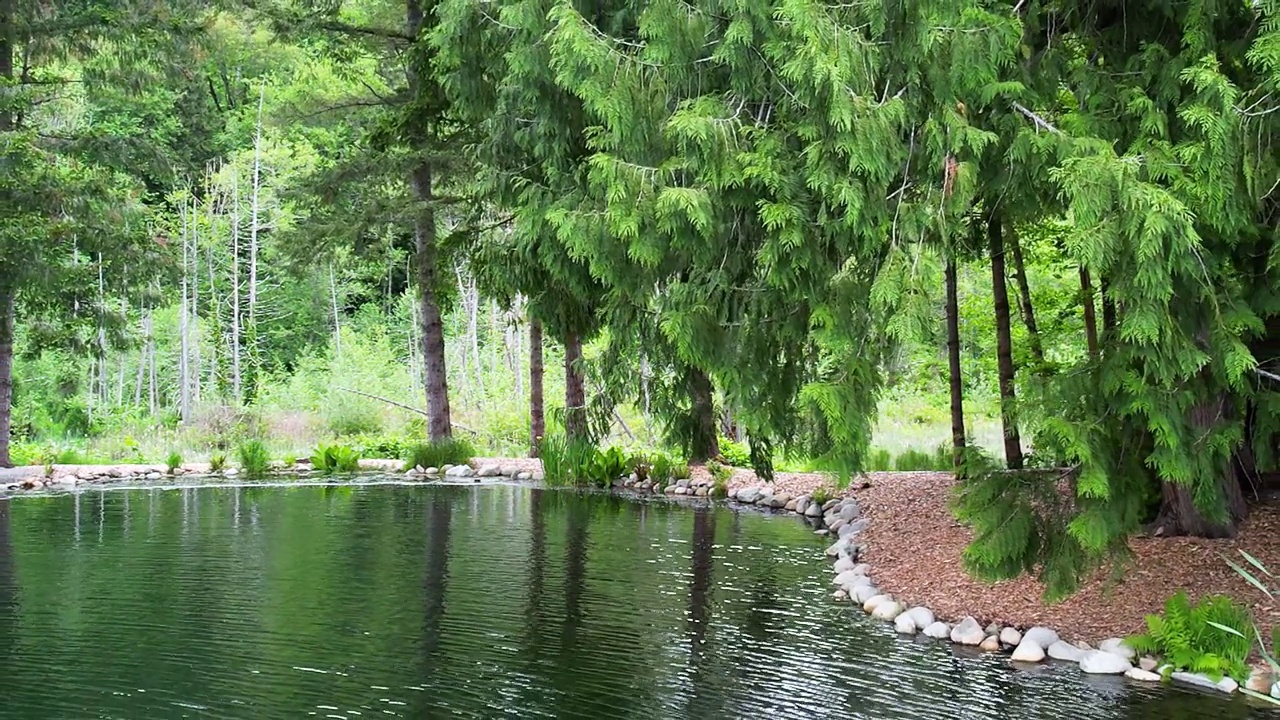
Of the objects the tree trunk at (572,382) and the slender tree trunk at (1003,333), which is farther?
the tree trunk at (572,382)

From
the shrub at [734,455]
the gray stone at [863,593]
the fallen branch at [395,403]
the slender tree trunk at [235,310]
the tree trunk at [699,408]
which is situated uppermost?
the slender tree trunk at [235,310]

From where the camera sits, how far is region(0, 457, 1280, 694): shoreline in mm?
5758

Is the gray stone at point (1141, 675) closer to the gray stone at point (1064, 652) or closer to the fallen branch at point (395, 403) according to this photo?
the gray stone at point (1064, 652)

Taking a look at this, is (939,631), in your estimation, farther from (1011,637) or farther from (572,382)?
(572,382)

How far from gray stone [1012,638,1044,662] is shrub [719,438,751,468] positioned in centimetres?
710

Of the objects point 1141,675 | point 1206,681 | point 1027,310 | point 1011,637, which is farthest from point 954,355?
point 1206,681

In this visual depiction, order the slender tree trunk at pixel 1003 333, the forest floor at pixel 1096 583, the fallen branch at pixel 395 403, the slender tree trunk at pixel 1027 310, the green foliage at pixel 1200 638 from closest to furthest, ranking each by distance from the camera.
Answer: the green foliage at pixel 1200 638, the forest floor at pixel 1096 583, the slender tree trunk at pixel 1003 333, the slender tree trunk at pixel 1027 310, the fallen branch at pixel 395 403

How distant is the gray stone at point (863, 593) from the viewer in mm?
7047

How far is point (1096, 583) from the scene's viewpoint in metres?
6.37

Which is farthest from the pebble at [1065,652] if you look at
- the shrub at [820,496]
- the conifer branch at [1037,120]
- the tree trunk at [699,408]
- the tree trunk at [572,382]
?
the shrub at [820,496]

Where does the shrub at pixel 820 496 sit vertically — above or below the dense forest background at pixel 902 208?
below

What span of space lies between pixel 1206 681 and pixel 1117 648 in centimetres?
44

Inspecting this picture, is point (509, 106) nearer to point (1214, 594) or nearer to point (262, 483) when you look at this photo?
point (1214, 594)

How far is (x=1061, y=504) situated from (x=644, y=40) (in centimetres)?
285
